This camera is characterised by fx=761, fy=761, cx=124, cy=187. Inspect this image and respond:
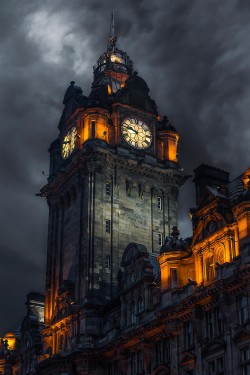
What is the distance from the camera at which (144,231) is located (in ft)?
317

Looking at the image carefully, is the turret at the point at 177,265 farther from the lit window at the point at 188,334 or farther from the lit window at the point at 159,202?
the lit window at the point at 159,202

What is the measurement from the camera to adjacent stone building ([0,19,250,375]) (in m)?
64.1

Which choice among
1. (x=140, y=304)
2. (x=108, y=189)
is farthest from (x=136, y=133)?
(x=140, y=304)

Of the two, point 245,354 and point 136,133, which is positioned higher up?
point 136,133

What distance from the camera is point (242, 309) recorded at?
60969mm

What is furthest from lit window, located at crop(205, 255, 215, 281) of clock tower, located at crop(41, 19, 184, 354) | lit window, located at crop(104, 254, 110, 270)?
lit window, located at crop(104, 254, 110, 270)

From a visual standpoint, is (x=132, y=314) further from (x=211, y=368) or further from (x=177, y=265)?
(x=211, y=368)

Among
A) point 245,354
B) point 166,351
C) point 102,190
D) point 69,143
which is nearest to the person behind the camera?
point 245,354

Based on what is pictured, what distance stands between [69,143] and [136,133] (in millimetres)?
9246

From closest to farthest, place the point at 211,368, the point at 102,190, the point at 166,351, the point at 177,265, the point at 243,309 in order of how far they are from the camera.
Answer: the point at 243,309 < the point at 211,368 < the point at 166,351 < the point at 177,265 < the point at 102,190

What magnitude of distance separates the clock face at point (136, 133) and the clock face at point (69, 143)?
21.9 feet

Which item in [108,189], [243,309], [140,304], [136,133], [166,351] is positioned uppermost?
[136,133]

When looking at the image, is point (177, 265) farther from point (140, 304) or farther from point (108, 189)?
point (108, 189)

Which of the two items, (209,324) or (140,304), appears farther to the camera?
(140,304)
